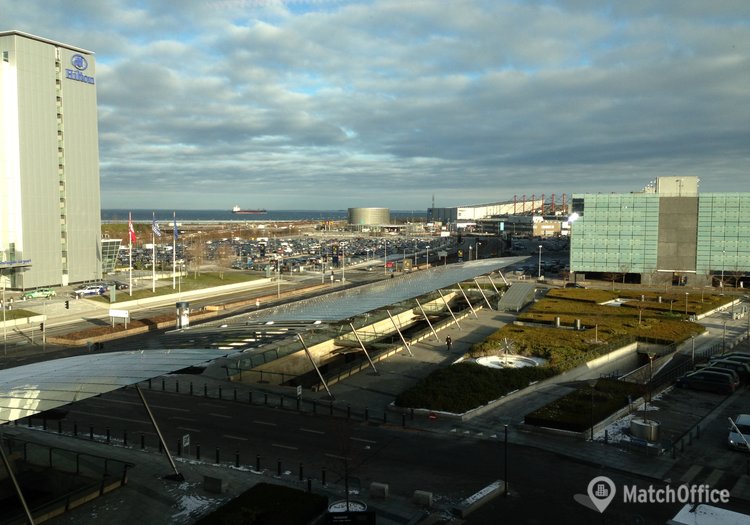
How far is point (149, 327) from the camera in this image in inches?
2138

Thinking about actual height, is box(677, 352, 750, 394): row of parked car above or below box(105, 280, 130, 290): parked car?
above

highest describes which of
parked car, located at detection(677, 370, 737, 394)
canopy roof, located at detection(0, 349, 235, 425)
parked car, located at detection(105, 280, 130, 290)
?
canopy roof, located at detection(0, 349, 235, 425)

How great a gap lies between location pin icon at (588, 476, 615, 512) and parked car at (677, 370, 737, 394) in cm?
1565

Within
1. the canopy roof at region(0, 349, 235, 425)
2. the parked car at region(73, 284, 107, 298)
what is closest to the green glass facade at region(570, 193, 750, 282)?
the parked car at region(73, 284, 107, 298)

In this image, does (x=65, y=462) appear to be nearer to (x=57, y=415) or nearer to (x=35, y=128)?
(x=57, y=415)

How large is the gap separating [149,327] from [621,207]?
68.9m

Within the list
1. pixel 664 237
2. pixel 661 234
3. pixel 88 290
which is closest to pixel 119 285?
pixel 88 290

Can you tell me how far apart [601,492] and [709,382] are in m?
17.7

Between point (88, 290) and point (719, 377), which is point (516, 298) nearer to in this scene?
point (719, 377)

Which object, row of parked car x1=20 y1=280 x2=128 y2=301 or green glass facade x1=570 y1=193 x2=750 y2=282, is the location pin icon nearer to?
row of parked car x1=20 y1=280 x2=128 y2=301

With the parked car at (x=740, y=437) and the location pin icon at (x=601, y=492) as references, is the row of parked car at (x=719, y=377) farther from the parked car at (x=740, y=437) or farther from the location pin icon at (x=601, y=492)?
the location pin icon at (x=601, y=492)

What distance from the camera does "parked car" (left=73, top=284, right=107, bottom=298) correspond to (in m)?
70.2

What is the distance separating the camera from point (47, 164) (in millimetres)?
71500

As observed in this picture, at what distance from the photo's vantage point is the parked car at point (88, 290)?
70.2 metres
